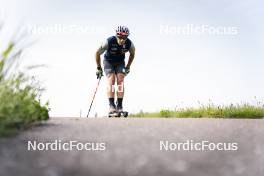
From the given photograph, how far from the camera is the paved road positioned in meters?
3.80

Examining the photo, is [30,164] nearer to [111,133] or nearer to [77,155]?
[77,155]

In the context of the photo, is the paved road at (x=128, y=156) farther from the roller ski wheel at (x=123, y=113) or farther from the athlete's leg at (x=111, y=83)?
the athlete's leg at (x=111, y=83)

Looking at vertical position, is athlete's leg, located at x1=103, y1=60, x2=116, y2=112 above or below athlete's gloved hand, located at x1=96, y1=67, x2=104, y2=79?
below

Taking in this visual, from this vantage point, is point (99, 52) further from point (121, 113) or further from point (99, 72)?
point (121, 113)

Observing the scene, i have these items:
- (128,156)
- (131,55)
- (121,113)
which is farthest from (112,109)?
(128,156)

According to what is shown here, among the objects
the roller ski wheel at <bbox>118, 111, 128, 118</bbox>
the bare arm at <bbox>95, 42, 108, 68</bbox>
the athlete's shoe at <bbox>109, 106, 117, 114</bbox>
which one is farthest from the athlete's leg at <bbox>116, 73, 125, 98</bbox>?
the bare arm at <bbox>95, 42, 108, 68</bbox>

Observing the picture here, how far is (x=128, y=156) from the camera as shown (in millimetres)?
4191

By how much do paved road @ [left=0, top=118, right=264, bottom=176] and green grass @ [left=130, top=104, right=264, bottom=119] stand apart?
4.97 meters

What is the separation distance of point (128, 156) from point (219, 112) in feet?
22.4

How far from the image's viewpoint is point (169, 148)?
15.2ft

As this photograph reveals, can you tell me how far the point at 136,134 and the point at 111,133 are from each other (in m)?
0.23

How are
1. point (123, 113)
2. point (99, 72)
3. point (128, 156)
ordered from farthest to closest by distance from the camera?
1. point (99, 72)
2. point (123, 113)
3. point (128, 156)

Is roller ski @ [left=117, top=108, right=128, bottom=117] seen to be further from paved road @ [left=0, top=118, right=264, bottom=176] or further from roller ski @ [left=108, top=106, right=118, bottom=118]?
paved road @ [left=0, top=118, right=264, bottom=176]

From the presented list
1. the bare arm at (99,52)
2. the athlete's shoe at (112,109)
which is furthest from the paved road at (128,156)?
the bare arm at (99,52)
